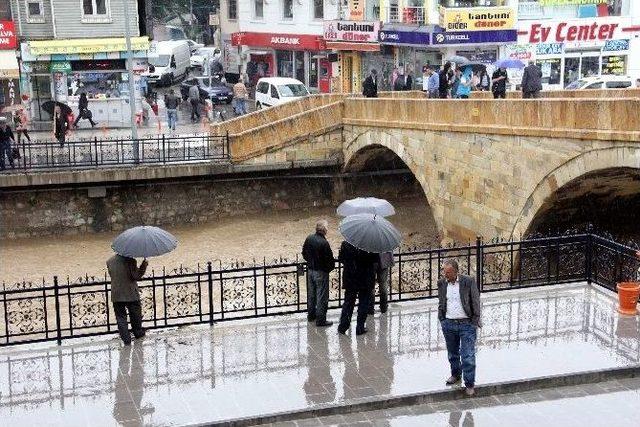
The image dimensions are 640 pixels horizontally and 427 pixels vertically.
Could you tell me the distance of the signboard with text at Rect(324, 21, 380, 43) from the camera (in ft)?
118

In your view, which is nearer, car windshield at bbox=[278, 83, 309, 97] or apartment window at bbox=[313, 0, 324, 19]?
car windshield at bbox=[278, 83, 309, 97]

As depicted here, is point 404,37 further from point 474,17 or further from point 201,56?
point 201,56

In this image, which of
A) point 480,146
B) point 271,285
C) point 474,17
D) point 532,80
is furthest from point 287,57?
point 271,285

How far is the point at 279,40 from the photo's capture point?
1660 inches

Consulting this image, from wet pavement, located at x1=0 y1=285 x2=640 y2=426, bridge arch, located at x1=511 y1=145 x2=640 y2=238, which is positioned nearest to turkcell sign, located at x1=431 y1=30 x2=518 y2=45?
bridge arch, located at x1=511 y1=145 x2=640 y2=238

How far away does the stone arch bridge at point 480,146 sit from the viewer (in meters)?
16.7

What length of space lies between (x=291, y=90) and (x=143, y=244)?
23.4m

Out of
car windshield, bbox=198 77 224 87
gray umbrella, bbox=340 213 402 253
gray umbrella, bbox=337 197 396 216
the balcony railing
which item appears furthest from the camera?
car windshield, bbox=198 77 224 87

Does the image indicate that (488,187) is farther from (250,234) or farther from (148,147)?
(148,147)

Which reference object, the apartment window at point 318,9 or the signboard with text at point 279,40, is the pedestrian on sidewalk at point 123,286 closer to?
the signboard with text at point 279,40

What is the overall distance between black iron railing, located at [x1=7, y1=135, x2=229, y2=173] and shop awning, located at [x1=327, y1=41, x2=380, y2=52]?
457 inches

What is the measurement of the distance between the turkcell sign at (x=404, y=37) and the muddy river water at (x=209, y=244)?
333 inches

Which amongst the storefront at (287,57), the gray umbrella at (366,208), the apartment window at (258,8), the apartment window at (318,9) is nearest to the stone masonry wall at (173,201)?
the storefront at (287,57)

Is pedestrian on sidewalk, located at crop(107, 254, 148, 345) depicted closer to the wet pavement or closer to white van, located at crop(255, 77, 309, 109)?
the wet pavement
